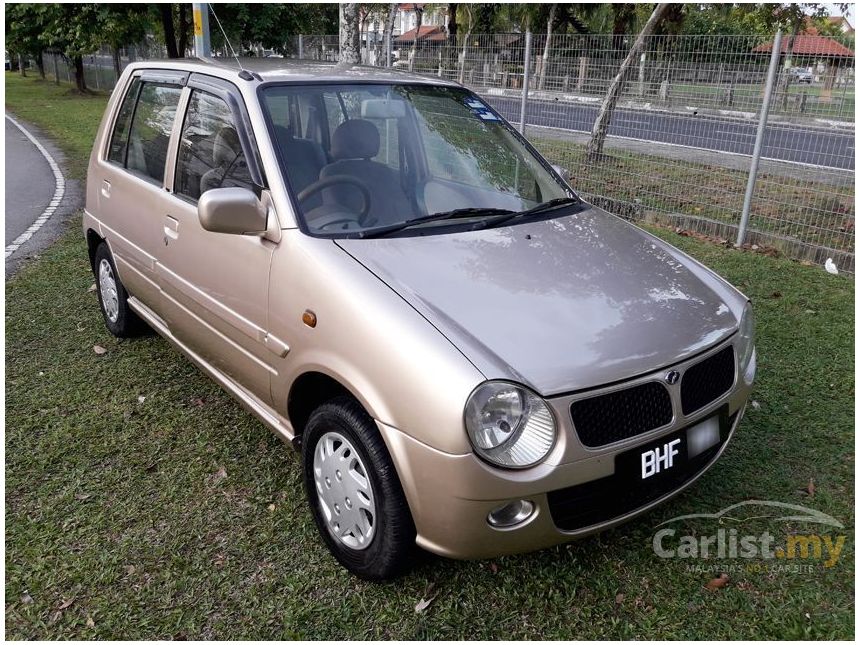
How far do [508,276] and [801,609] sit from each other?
1670 millimetres

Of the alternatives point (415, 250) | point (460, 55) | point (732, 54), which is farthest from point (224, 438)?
point (460, 55)

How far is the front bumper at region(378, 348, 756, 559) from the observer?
230cm

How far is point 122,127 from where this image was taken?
461 centimetres

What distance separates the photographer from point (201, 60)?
160 inches

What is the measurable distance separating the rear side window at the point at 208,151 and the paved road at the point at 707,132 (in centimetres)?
546

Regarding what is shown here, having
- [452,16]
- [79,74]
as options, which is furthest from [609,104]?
[452,16]

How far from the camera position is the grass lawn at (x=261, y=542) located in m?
2.67

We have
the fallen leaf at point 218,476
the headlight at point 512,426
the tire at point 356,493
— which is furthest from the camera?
the fallen leaf at point 218,476

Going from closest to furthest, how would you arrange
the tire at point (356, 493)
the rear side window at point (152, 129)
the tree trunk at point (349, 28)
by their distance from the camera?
the tire at point (356, 493), the rear side window at point (152, 129), the tree trunk at point (349, 28)

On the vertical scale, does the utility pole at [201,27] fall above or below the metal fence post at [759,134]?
above

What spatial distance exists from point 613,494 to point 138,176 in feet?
10.9

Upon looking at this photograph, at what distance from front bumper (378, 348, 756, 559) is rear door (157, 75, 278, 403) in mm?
886

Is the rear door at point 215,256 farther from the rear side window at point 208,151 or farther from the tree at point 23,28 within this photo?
the tree at point 23,28

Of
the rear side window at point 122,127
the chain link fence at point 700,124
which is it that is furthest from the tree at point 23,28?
the rear side window at point 122,127
